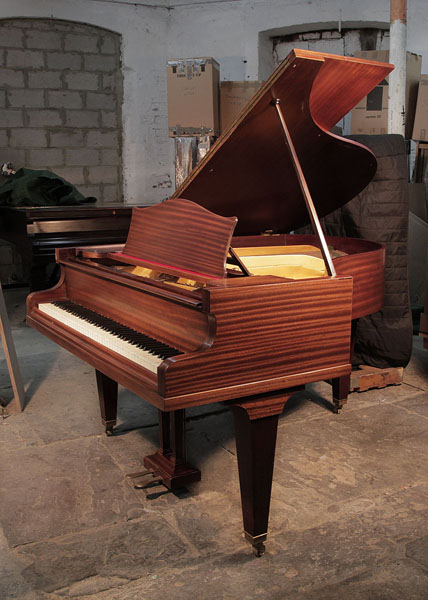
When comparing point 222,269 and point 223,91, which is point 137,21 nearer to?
point 223,91

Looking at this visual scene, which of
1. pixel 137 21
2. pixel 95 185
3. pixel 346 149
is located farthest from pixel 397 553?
pixel 137 21

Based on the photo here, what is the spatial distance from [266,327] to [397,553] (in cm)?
84

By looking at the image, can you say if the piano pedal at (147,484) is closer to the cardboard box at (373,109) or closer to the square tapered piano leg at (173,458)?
the square tapered piano leg at (173,458)

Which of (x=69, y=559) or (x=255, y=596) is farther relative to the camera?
(x=69, y=559)

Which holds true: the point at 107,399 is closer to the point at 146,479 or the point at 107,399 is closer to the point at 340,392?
the point at 146,479

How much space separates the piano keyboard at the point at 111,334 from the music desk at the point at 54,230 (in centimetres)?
184

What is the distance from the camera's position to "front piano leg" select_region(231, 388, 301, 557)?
1878 mm

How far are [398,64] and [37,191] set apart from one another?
2962 millimetres

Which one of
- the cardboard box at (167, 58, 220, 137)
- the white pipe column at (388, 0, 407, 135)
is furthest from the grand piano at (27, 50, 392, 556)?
the cardboard box at (167, 58, 220, 137)

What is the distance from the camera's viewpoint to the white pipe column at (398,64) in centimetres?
443

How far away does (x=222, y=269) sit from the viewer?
200cm

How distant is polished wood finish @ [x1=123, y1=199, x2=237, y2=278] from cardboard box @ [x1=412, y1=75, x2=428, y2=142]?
13.2 feet

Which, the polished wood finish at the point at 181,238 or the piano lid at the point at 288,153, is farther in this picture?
the piano lid at the point at 288,153

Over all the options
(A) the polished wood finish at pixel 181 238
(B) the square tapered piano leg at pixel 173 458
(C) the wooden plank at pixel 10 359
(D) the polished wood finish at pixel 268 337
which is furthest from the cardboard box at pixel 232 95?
(D) the polished wood finish at pixel 268 337
